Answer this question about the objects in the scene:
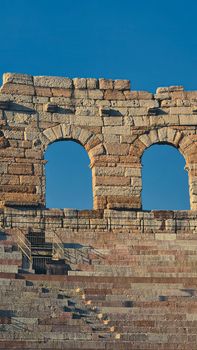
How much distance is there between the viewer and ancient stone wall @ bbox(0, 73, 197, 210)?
40125 millimetres

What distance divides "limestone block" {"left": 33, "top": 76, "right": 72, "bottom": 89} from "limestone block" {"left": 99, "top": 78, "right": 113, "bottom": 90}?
116cm

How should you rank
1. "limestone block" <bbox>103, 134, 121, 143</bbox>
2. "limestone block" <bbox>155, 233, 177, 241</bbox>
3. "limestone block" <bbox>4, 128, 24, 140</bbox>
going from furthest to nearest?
"limestone block" <bbox>103, 134, 121, 143</bbox> < "limestone block" <bbox>4, 128, 24, 140</bbox> < "limestone block" <bbox>155, 233, 177, 241</bbox>

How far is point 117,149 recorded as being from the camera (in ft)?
135

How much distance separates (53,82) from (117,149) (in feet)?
11.3

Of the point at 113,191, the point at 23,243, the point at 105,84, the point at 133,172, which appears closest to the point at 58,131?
the point at 105,84

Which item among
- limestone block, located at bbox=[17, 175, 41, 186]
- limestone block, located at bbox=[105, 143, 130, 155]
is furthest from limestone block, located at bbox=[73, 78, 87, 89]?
limestone block, located at bbox=[17, 175, 41, 186]

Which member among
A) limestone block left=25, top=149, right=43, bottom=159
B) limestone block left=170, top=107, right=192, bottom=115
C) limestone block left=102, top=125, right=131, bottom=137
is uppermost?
limestone block left=170, top=107, right=192, bottom=115

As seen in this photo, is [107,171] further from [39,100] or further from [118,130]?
[39,100]

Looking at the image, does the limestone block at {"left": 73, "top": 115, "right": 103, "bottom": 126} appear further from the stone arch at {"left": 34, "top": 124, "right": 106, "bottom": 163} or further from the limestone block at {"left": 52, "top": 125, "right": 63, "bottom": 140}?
the limestone block at {"left": 52, "top": 125, "right": 63, "bottom": 140}

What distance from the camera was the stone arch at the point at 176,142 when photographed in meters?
41.2

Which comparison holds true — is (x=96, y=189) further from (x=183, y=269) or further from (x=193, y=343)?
(x=193, y=343)

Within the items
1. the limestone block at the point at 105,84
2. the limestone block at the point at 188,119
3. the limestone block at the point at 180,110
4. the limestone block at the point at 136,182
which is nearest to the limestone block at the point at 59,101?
the limestone block at the point at 105,84

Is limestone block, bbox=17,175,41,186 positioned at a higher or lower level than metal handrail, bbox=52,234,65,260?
higher

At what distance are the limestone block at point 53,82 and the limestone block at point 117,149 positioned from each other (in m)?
2.74
